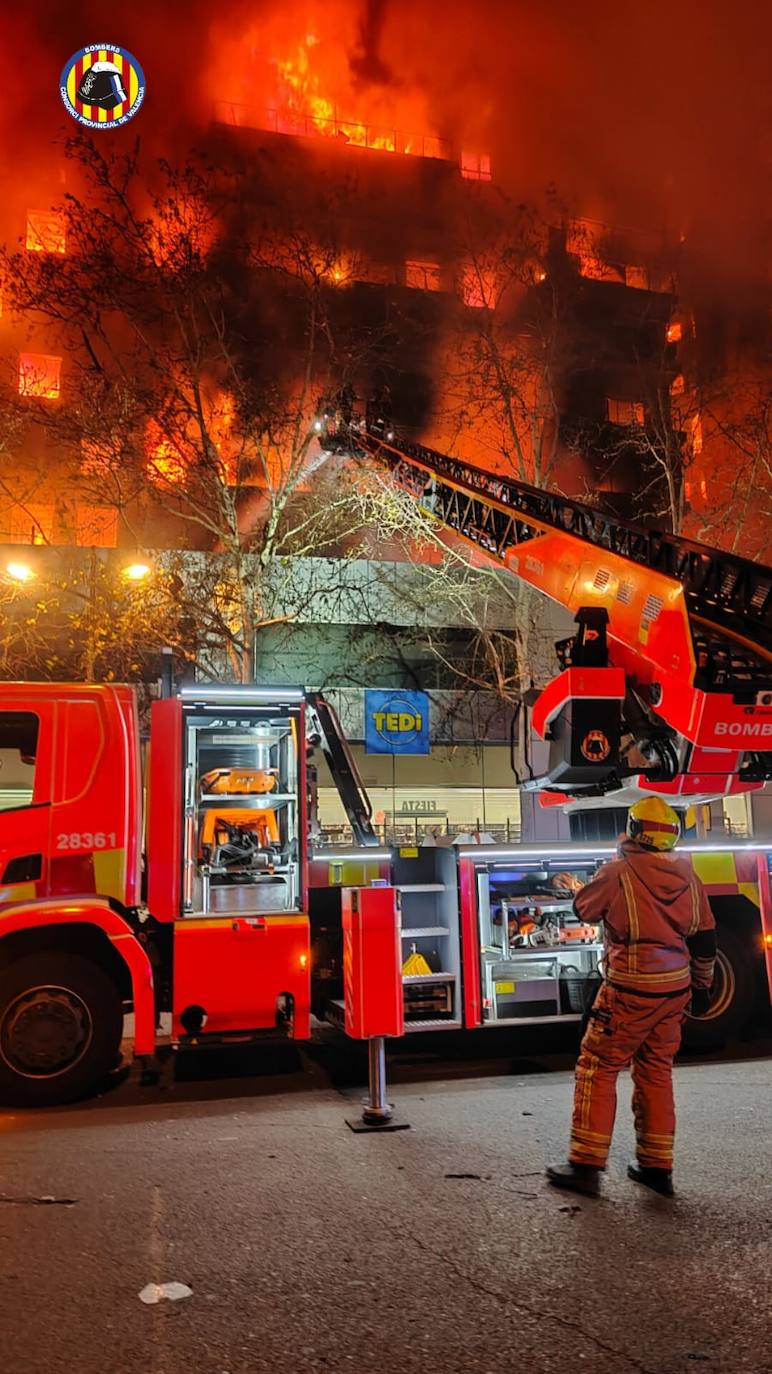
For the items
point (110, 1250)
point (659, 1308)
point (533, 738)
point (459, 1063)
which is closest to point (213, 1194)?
point (110, 1250)

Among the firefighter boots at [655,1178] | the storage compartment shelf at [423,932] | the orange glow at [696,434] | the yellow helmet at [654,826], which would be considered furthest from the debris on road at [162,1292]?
the orange glow at [696,434]

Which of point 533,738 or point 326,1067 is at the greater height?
point 533,738

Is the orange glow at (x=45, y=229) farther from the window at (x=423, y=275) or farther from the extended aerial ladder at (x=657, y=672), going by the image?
the extended aerial ladder at (x=657, y=672)

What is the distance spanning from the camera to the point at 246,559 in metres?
16.7

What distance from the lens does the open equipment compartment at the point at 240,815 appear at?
651cm

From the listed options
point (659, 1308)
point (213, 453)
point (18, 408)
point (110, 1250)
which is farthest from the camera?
point (18, 408)

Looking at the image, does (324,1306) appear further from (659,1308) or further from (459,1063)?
(459,1063)

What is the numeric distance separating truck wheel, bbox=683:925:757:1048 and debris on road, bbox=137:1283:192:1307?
5.13 metres

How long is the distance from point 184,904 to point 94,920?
0.61m

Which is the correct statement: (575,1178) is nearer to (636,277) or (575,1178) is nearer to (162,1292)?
(162,1292)

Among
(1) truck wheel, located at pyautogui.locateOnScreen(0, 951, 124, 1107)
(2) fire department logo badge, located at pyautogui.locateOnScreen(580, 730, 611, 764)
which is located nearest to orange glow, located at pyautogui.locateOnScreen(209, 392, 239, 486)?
(2) fire department logo badge, located at pyautogui.locateOnScreen(580, 730, 611, 764)

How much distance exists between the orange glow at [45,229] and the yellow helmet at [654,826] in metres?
21.6

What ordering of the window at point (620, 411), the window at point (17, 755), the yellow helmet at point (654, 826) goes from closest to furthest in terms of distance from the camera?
the yellow helmet at point (654, 826) < the window at point (17, 755) < the window at point (620, 411)

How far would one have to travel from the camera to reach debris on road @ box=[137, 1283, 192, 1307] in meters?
3.17
